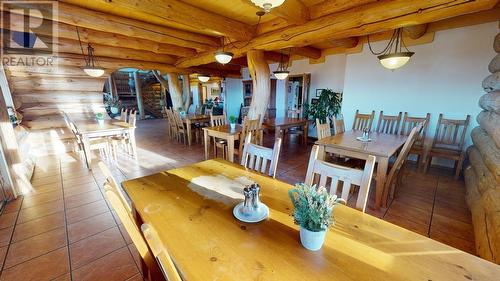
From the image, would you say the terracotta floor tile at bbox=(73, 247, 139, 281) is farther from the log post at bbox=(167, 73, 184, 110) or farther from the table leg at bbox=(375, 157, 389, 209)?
the log post at bbox=(167, 73, 184, 110)

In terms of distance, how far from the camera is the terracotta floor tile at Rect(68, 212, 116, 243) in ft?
6.08

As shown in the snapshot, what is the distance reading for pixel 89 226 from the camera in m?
1.98

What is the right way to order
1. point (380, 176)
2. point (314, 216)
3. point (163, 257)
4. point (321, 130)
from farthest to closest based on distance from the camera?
point (321, 130)
point (380, 176)
point (314, 216)
point (163, 257)

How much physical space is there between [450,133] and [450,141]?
0.14m

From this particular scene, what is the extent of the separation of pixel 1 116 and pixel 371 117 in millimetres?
5419

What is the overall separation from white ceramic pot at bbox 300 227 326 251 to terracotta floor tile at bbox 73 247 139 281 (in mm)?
1402

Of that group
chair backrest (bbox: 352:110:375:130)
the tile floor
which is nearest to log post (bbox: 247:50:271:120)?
the tile floor

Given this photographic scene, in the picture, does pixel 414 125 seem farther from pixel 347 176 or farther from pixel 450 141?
pixel 347 176

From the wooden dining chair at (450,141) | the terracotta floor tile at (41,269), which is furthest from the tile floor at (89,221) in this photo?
the wooden dining chair at (450,141)

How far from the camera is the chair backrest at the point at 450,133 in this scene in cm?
315

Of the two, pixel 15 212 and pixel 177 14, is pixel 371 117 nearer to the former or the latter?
pixel 177 14

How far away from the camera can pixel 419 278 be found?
2.22 feet

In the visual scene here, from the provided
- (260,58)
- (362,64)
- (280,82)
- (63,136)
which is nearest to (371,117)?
(362,64)

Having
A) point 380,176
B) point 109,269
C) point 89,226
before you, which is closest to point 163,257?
point 109,269
